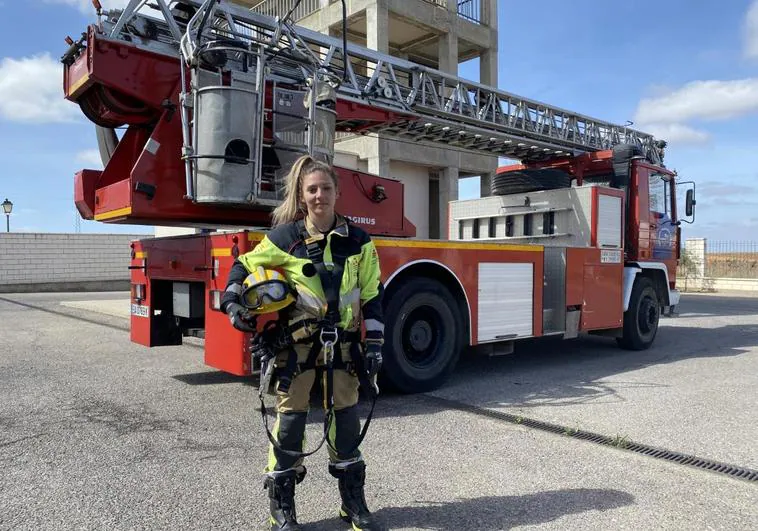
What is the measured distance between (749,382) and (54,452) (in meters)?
6.58

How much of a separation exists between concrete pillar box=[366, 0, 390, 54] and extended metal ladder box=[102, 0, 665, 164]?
759 centimetres

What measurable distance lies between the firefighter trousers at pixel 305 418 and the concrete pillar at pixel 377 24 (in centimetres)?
1515

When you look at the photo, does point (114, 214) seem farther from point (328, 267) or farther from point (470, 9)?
point (470, 9)

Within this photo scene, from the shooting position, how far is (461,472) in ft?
12.3

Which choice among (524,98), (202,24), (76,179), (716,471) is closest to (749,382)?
(716,471)

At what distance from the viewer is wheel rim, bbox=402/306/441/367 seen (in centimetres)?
585

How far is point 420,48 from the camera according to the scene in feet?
68.4

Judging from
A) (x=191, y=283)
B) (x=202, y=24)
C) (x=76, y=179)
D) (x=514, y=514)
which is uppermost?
(x=202, y=24)

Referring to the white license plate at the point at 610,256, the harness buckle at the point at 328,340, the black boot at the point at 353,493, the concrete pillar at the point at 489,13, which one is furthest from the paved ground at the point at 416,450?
the concrete pillar at the point at 489,13

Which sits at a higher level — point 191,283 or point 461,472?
point 191,283

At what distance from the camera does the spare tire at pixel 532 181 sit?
29.2 feet

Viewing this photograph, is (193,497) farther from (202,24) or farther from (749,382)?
(749,382)

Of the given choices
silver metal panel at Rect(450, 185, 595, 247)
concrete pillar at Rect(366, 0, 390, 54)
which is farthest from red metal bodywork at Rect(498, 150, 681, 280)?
concrete pillar at Rect(366, 0, 390, 54)

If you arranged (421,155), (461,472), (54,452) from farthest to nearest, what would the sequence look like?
(421,155), (54,452), (461,472)
